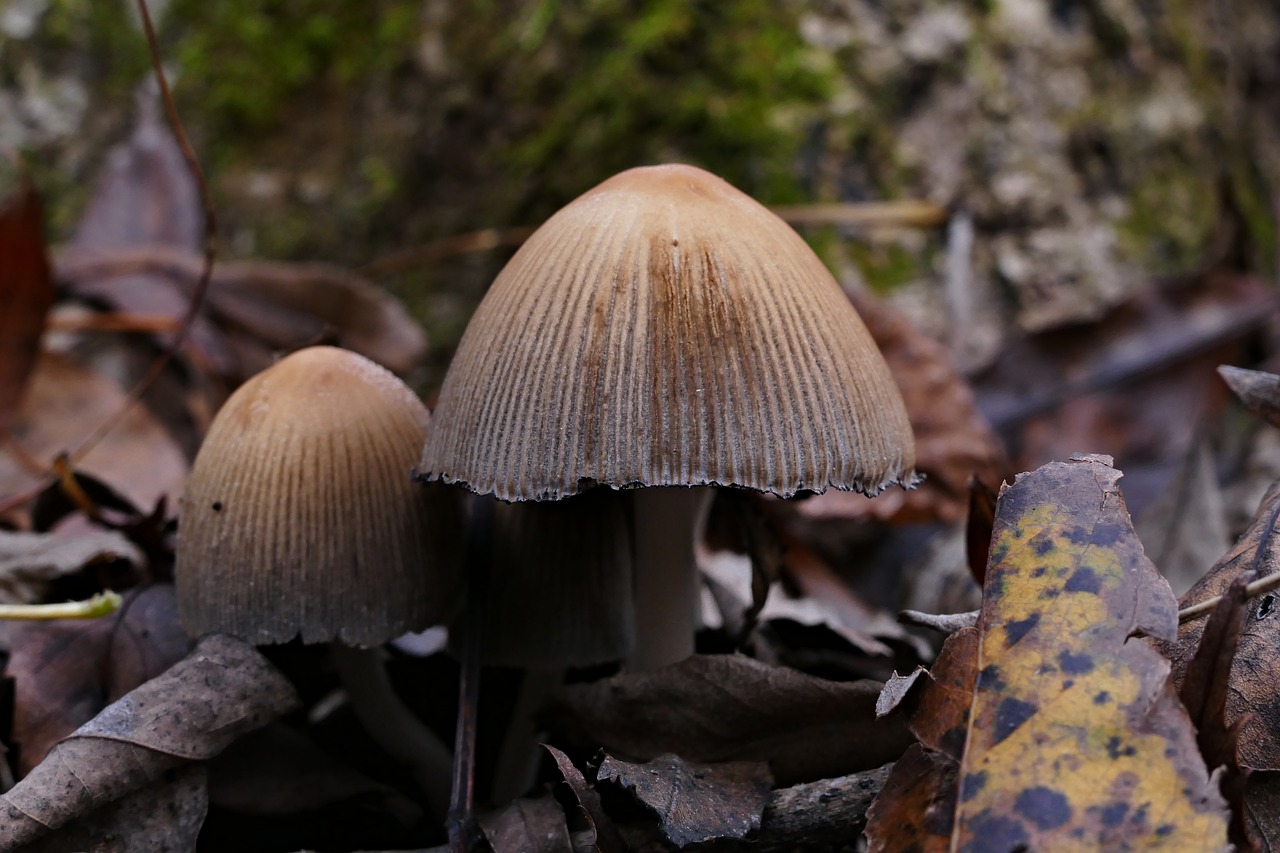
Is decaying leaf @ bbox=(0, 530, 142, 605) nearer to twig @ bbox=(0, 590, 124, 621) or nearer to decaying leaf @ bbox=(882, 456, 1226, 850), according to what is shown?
twig @ bbox=(0, 590, 124, 621)

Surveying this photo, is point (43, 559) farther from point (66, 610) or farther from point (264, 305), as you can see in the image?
point (264, 305)

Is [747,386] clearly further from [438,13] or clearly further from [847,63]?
[438,13]

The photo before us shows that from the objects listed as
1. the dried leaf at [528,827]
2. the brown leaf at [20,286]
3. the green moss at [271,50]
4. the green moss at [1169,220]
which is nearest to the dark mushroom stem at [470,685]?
the dried leaf at [528,827]

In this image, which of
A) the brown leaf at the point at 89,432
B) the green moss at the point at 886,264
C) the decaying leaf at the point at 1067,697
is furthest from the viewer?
the green moss at the point at 886,264

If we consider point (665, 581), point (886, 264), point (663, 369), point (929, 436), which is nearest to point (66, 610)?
point (665, 581)

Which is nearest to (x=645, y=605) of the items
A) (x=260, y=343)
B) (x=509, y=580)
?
(x=509, y=580)

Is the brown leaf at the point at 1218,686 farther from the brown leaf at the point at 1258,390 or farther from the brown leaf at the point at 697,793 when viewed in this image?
the brown leaf at the point at 1258,390
